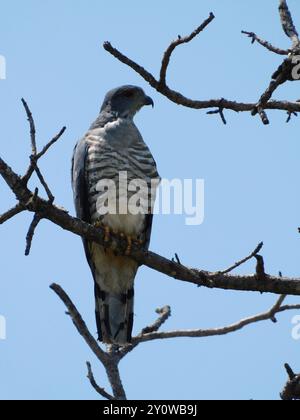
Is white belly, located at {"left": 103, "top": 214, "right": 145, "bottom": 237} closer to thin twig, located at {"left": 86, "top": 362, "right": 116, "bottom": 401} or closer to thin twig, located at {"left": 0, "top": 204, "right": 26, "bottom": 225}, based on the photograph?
thin twig, located at {"left": 86, "top": 362, "right": 116, "bottom": 401}

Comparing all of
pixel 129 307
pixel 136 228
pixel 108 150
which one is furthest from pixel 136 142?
pixel 129 307

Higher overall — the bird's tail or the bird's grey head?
the bird's grey head

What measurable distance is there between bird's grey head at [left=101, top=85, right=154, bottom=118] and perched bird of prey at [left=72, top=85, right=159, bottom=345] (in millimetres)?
558

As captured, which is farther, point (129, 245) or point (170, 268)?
point (129, 245)

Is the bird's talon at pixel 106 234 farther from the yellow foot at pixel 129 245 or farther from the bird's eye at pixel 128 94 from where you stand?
the bird's eye at pixel 128 94

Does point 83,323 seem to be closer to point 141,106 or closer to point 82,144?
point 82,144

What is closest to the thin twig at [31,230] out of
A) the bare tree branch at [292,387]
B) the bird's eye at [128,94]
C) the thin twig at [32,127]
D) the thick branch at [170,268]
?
the thick branch at [170,268]

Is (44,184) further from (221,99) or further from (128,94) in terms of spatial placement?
(128,94)

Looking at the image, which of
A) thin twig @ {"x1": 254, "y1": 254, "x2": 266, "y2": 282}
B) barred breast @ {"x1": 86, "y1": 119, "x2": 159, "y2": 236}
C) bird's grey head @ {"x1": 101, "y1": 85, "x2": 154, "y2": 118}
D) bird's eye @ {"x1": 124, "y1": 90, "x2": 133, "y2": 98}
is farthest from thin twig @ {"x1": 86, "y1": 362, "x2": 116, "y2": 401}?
bird's eye @ {"x1": 124, "y1": 90, "x2": 133, "y2": 98}

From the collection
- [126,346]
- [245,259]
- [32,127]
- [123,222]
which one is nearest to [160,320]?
[126,346]

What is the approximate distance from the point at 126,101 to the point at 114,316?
2.21m

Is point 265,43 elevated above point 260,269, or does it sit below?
above

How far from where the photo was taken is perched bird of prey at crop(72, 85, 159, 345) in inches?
278

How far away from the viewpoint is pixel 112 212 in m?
7.04
